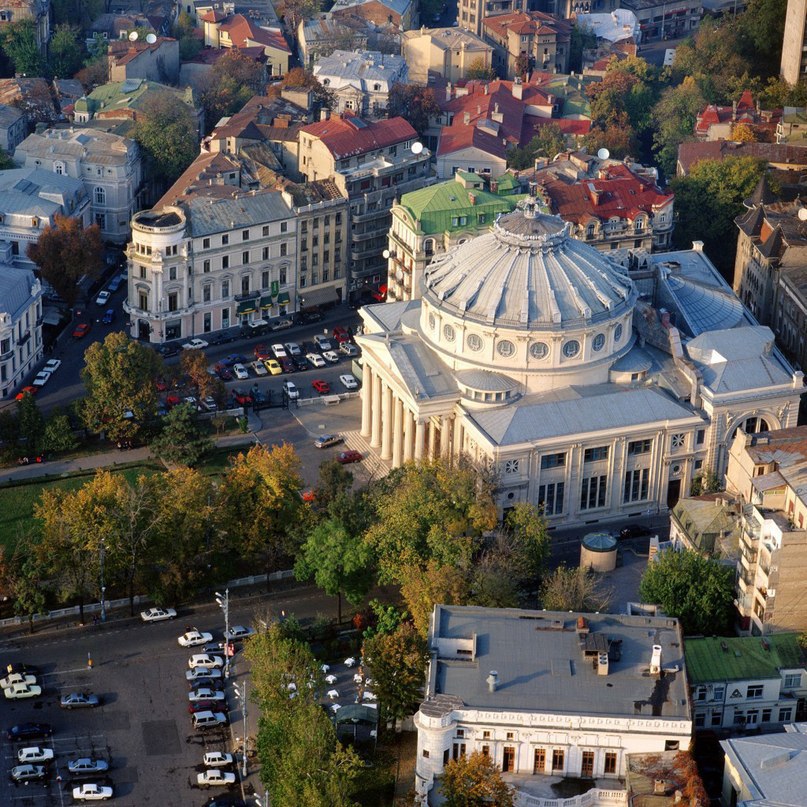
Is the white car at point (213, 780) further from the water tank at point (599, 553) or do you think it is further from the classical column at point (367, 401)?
the classical column at point (367, 401)

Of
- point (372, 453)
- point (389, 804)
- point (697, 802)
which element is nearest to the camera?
point (697, 802)

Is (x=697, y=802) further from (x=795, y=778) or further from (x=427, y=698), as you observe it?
(x=427, y=698)

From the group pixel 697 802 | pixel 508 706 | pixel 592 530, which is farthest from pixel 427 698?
pixel 592 530

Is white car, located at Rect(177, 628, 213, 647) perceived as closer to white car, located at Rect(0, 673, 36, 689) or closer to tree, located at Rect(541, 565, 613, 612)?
white car, located at Rect(0, 673, 36, 689)

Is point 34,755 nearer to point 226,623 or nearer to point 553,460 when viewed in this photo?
point 226,623

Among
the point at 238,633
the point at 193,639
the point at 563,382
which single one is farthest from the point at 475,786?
the point at 563,382

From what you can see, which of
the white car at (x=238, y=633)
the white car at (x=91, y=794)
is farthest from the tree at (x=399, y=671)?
the white car at (x=91, y=794)

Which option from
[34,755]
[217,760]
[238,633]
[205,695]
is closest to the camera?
[34,755]
